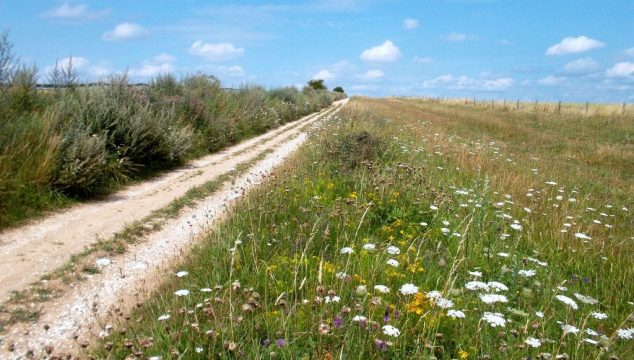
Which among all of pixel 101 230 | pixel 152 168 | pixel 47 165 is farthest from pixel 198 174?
pixel 101 230

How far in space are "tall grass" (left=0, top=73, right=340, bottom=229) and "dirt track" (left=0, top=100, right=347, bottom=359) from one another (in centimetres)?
48

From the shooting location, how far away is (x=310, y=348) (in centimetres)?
296

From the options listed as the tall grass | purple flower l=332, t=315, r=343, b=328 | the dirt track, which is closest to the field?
purple flower l=332, t=315, r=343, b=328

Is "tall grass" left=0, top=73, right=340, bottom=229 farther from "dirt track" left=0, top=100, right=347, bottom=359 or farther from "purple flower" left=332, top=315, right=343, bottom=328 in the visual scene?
"purple flower" left=332, top=315, right=343, bottom=328

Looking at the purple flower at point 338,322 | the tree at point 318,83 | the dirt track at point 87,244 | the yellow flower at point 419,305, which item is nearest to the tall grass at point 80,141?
the dirt track at point 87,244

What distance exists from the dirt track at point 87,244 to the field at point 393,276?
474 millimetres

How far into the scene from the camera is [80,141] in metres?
8.45

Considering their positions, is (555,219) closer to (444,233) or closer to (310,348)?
(444,233)

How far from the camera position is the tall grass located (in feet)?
24.1

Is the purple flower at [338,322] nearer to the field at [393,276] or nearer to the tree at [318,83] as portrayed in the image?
the field at [393,276]

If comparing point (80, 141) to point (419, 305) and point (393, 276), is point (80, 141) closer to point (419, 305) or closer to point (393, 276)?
point (393, 276)

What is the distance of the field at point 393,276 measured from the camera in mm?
2969

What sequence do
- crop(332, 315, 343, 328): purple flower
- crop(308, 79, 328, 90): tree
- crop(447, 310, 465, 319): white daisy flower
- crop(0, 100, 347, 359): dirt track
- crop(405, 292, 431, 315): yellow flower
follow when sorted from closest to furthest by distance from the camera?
crop(332, 315, 343, 328): purple flower → crop(447, 310, 465, 319): white daisy flower → crop(405, 292, 431, 315): yellow flower → crop(0, 100, 347, 359): dirt track → crop(308, 79, 328, 90): tree

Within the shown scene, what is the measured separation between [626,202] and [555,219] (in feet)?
14.5
